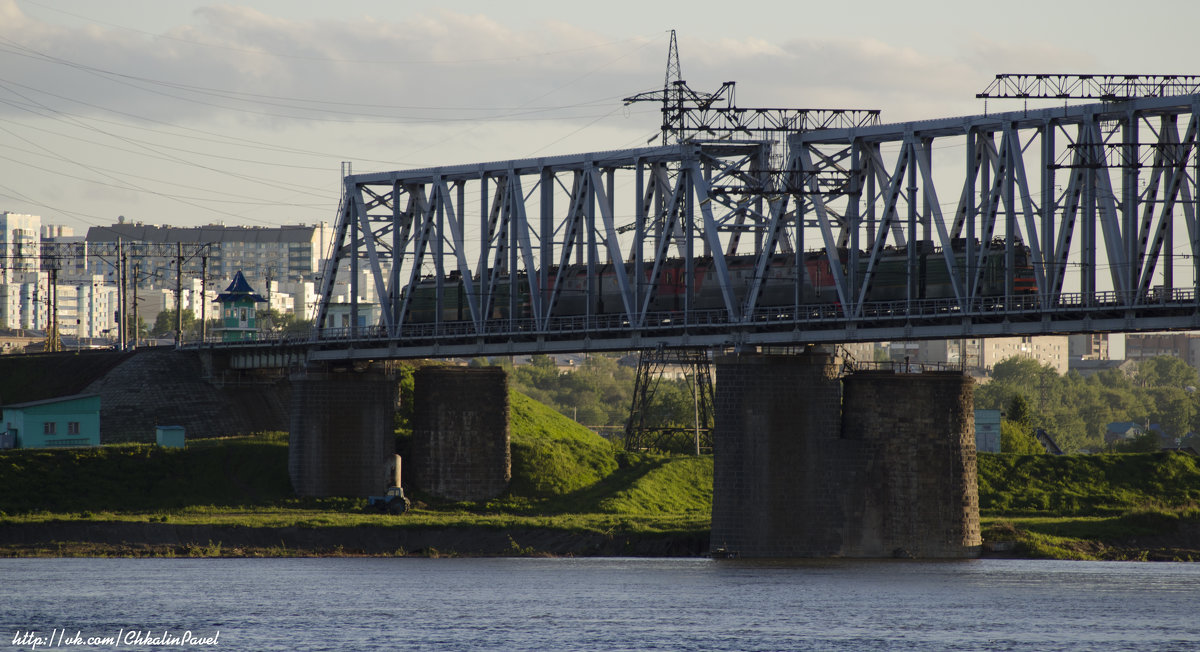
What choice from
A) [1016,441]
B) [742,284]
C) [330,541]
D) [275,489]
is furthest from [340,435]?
[1016,441]

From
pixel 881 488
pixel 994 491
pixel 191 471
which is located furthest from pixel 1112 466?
pixel 191 471

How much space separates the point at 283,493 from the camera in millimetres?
106250

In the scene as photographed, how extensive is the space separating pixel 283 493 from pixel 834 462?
3697 centimetres

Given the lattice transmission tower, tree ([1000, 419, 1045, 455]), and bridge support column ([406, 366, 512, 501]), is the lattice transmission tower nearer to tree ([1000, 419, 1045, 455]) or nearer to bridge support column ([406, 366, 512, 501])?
bridge support column ([406, 366, 512, 501])

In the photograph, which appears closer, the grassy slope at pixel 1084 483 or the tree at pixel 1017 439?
the grassy slope at pixel 1084 483

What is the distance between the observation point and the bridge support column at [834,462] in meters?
84.8

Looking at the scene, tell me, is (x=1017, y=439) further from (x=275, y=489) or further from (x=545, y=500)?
(x=275, y=489)

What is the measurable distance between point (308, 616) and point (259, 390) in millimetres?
60278

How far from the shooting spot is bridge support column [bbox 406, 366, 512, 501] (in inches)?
4230

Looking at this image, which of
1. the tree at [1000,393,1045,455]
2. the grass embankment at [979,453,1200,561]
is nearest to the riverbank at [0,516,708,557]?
the grass embankment at [979,453,1200,561]

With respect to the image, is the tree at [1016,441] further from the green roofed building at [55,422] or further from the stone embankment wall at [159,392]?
the green roofed building at [55,422]

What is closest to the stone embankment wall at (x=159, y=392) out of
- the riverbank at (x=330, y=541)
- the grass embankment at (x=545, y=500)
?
the grass embankment at (x=545, y=500)

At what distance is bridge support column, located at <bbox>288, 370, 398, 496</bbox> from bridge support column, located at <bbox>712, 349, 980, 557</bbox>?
2823 cm

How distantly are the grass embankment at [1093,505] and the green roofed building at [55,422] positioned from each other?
57.1 metres
